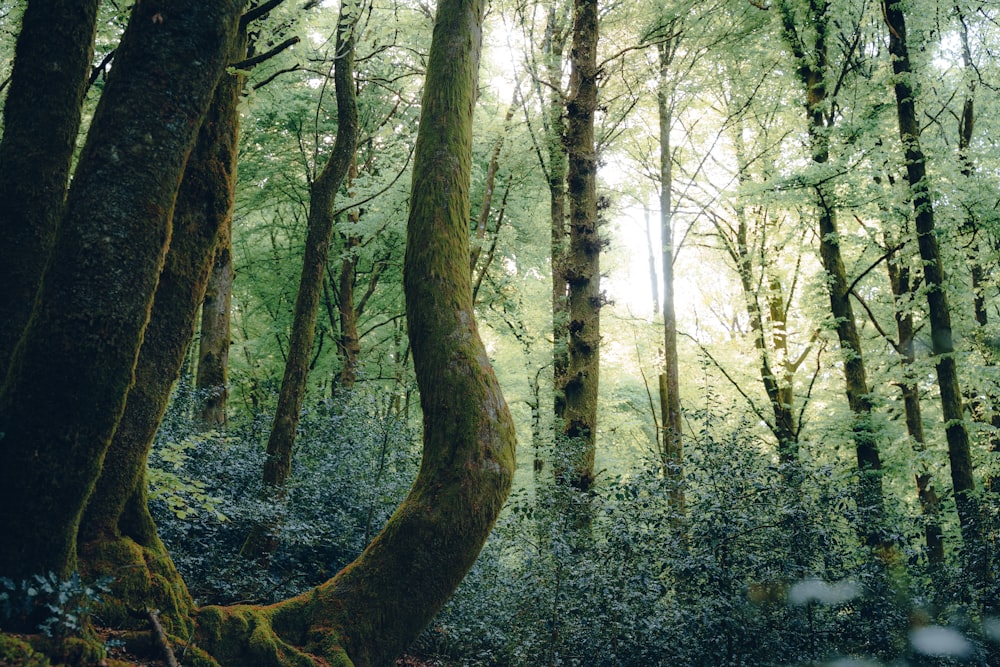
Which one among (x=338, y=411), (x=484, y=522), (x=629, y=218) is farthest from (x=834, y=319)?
(x=629, y=218)

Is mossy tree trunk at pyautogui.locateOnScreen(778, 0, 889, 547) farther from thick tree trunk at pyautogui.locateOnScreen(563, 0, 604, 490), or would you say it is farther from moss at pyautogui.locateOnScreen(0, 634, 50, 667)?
moss at pyautogui.locateOnScreen(0, 634, 50, 667)

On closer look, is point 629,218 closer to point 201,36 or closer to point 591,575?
point 591,575

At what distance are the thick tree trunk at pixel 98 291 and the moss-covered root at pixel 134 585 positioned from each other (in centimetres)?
41

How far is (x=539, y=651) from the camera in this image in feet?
21.5

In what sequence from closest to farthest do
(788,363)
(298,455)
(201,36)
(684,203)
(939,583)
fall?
(201,36)
(939,583)
(298,455)
(788,363)
(684,203)

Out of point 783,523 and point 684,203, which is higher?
point 684,203

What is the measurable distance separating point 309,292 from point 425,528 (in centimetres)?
503

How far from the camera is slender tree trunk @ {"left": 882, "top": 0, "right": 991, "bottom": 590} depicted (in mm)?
9250

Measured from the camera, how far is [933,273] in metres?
9.85

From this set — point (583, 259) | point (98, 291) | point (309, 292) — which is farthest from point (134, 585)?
point (583, 259)

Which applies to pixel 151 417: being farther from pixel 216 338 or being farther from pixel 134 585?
pixel 216 338

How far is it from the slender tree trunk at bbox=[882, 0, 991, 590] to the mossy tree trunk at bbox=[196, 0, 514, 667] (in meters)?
7.44

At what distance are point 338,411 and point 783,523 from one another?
7438 mm

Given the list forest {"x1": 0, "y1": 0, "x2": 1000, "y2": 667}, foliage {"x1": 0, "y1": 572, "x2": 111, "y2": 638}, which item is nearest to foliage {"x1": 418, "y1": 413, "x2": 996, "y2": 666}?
forest {"x1": 0, "y1": 0, "x2": 1000, "y2": 667}
